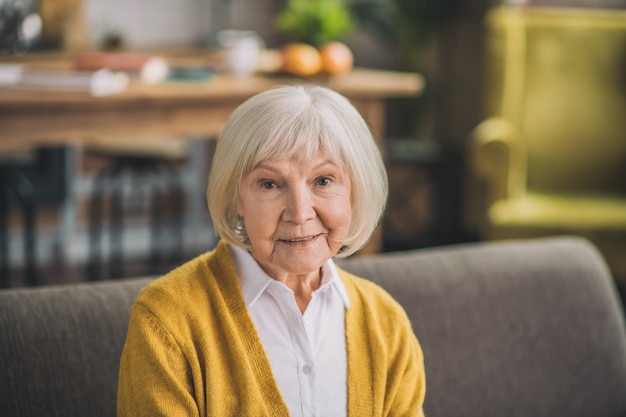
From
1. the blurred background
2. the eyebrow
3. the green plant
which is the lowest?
the blurred background

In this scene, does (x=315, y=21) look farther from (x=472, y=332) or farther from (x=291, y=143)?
(x=291, y=143)

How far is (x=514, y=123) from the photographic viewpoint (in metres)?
3.60

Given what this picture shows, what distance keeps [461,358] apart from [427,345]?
0.22 feet

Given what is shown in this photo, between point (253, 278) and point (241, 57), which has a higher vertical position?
point (241, 57)

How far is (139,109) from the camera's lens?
264cm

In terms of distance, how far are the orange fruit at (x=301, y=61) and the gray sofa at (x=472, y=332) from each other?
145 cm

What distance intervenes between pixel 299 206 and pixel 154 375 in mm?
239

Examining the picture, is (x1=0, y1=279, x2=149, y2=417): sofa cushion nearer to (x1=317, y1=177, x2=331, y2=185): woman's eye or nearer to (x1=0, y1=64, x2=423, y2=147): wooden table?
(x1=317, y1=177, x2=331, y2=185): woman's eye

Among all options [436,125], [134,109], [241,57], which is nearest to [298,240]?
[134,109]

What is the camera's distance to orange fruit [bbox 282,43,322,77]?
2951 millimetres

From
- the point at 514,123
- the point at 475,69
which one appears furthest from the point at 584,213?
the point at 475,69

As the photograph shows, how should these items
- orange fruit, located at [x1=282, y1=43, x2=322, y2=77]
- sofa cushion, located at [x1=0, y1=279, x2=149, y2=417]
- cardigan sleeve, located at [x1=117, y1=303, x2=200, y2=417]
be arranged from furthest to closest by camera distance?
1. orange fruit, located at [x1=282, y1=43, x2=322, y2=77]
2. sofa cushion, located at [x1=0, y1=279, x2=149, y2=417]
3. cardigan sleeve, located at [x1=117, y1=303, x2=200, y2=417]

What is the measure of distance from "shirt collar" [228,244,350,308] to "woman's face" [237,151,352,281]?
3cm

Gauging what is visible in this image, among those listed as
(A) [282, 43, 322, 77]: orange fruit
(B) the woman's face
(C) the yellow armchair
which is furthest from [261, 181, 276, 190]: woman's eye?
(C) the yellow armchair
